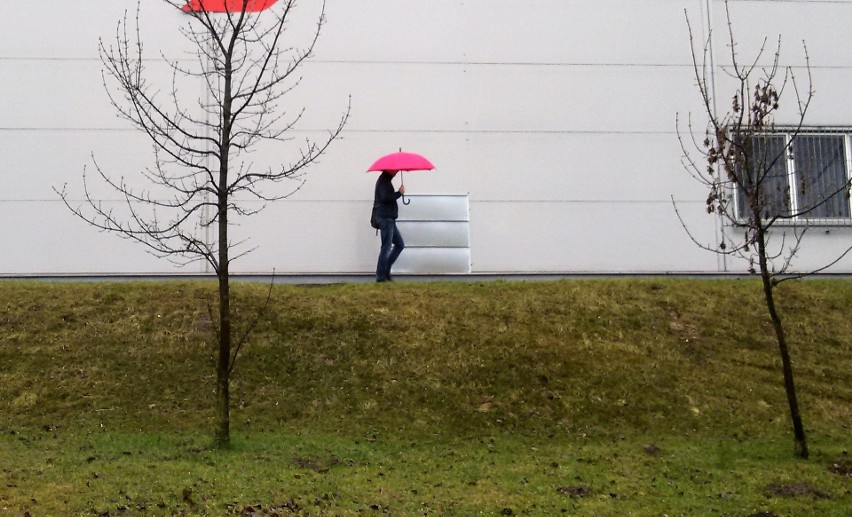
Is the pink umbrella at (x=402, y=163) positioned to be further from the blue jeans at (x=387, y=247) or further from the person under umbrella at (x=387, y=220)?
the blue jeans at (x=387, y=247)

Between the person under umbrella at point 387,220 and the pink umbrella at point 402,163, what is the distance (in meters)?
0.25

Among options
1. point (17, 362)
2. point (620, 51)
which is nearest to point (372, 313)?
point (17, 362)

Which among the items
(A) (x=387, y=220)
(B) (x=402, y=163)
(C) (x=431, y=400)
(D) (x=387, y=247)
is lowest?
(C) (x=431, y=400)

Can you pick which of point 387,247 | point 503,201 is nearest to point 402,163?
point 387,247

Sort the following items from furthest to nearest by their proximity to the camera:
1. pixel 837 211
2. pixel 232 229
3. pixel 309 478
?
pixel 837 211, pixel 232 229, pixel 309 478

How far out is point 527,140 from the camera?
51.4 feet

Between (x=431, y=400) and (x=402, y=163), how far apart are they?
4.35 metres

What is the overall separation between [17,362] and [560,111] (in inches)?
350

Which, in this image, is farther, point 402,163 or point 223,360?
point 402,163

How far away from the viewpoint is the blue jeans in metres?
A: 14.2

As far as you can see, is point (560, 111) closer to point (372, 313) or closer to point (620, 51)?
point (620, 51)

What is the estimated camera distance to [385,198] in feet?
46.5

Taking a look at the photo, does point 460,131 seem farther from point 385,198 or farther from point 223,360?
point 223,360

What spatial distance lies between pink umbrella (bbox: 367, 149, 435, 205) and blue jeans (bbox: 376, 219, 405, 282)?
0.79m
